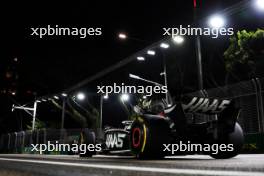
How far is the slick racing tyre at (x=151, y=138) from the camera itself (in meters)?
3.42

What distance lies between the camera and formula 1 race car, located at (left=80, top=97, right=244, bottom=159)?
132 inches

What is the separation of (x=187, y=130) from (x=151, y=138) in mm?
517

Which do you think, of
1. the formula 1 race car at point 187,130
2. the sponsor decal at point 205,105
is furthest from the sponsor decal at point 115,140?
the sponsor decal at point 205,105

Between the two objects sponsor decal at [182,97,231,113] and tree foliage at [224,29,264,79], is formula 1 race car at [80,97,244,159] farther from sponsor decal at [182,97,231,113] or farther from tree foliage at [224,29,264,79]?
tree foliage at [224,29,264,79]

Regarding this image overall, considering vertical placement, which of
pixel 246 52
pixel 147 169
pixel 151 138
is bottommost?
pixel 147 169

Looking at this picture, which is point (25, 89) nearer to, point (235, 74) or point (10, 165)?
point (235, 74)

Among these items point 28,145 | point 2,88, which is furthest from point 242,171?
point 2,88

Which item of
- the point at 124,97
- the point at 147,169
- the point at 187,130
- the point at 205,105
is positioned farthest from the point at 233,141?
the point at 124,97

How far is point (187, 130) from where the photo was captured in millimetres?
3662

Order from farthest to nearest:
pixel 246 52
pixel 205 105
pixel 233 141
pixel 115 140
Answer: pixel 246 52 < pixel 115 140 < pixel 233 141 < pixel 205 105

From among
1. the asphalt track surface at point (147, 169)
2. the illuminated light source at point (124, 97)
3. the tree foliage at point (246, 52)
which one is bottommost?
the asphalt track surface at point (147, 169)

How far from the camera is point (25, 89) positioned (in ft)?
173

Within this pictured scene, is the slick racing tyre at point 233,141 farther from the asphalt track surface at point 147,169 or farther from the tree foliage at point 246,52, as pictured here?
the tree foliage at point 246,52

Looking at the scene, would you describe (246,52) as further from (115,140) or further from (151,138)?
(151,138)
